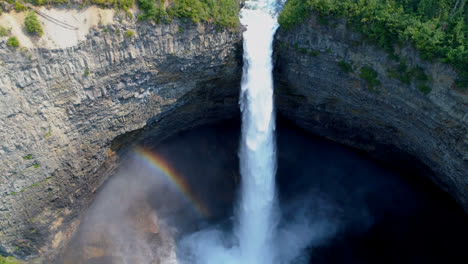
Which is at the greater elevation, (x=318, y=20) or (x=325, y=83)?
(x=318, y=20)

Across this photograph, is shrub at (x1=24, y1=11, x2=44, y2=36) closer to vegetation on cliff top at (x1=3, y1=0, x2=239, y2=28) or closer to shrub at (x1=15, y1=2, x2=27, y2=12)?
shrub at (x1=15, y1=2, x2=27, y2=12)

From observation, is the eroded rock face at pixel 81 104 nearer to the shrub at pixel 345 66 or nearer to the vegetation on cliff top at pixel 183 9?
the vegetation on cliff top at pixel 183 9

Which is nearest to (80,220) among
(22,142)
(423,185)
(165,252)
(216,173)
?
(165,252)

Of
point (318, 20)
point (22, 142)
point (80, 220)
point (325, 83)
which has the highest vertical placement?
point (318, 20)

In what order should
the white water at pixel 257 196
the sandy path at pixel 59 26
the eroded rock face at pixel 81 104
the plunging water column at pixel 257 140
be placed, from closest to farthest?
the sandy path at pixel 59 26 → the eroded rock face at pixel 81 104 → the plunging water column at pixel 257 140 → the white water at pixel 257 196

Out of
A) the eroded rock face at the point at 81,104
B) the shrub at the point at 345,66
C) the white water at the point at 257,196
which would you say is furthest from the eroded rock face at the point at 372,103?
the eroded rock face at the point at 81,104

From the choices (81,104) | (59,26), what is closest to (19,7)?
(59,26)

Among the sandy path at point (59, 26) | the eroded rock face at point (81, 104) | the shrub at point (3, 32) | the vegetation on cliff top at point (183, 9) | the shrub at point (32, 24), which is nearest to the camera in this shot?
the shrub at point (3, 32)

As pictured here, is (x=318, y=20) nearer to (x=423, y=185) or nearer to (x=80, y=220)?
(x=423, y=185)
